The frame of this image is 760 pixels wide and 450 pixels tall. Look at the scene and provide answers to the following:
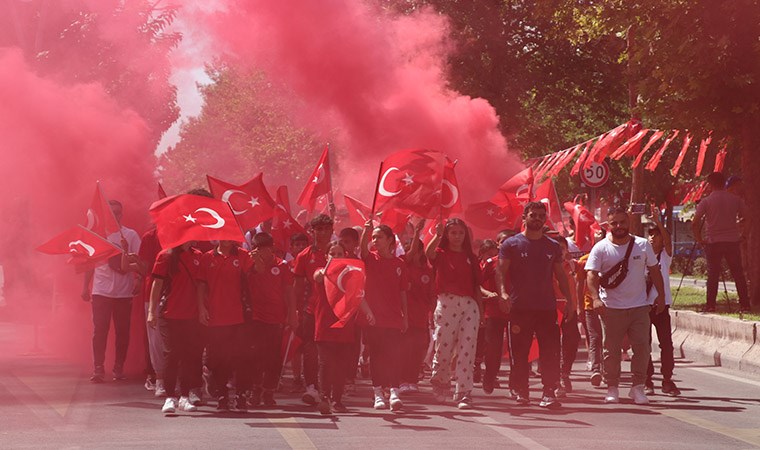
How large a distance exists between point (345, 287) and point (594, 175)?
14.0 m

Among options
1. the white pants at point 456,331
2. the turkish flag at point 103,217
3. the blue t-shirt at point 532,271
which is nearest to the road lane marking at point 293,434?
the white pants at point 456,331

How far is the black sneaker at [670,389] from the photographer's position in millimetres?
12570

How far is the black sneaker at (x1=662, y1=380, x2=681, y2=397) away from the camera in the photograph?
1257 cm

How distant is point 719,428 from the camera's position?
10.2 metres

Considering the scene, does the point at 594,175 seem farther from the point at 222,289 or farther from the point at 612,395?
the point at 222,289

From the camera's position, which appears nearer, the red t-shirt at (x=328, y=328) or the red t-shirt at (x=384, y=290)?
the red t-shirt at (x=328, y=328)

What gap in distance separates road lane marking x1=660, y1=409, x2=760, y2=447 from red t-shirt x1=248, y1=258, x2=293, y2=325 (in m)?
3.26

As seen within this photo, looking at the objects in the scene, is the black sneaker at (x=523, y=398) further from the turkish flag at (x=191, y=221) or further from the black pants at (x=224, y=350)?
the turkish flag at (x=191, y=221)

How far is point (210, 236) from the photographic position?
36.7ft

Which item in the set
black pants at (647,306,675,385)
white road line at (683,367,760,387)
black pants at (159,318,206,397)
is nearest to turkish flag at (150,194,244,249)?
black pants at (159,318,206,397)

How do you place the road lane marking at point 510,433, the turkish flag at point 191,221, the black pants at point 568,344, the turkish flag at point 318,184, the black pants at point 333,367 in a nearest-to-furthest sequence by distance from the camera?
the road lane marking at point 510,433 → the turkish flag at point 191,221 → the black pants at point 333,367 → the black pants at point 568,344 → the turkish flag at point 318,184

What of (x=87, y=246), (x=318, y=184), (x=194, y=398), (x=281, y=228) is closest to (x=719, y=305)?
(x=318, y=184)

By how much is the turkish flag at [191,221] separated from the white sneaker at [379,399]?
5.59 ft

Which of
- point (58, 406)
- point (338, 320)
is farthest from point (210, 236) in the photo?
point (58, 406)
